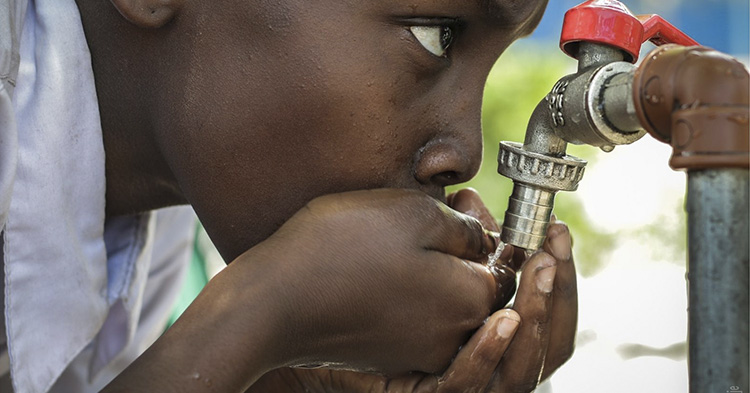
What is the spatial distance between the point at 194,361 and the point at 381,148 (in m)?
0.27

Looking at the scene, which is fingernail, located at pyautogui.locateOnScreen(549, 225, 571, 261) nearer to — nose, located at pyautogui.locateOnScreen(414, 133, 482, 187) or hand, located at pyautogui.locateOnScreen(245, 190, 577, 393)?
hand, located at pyautogui.locateOnScreen(245, 190, 577, 393)

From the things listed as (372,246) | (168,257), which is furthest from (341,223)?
(168,257)

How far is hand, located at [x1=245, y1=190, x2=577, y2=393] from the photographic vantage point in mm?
819

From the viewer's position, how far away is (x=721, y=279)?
57 centimetres

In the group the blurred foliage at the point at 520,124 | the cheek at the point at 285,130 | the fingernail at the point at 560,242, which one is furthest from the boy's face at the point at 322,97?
the blurred foliage at the point at 520,124

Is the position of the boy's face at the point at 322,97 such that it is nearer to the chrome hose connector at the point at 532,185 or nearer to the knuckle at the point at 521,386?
the chrome hose connector at the point at 532,185

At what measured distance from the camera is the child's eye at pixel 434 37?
844 millimetres

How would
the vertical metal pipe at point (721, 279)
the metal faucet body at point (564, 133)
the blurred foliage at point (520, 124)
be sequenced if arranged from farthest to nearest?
the blurred foliage at point (520, 124) < the metal faucet body at point (564, 133) < the vertical metal pipe at point (721, 279)

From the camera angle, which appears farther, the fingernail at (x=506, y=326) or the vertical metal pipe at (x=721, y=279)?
the fingernail at (x=506, y=326)

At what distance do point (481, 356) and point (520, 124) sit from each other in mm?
1606

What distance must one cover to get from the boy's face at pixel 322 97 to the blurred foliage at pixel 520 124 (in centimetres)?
130

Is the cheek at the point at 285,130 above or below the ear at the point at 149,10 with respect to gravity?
below

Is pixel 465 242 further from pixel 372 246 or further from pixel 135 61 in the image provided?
pixel 135 61

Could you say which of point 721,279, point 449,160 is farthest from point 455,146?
point 721,279
